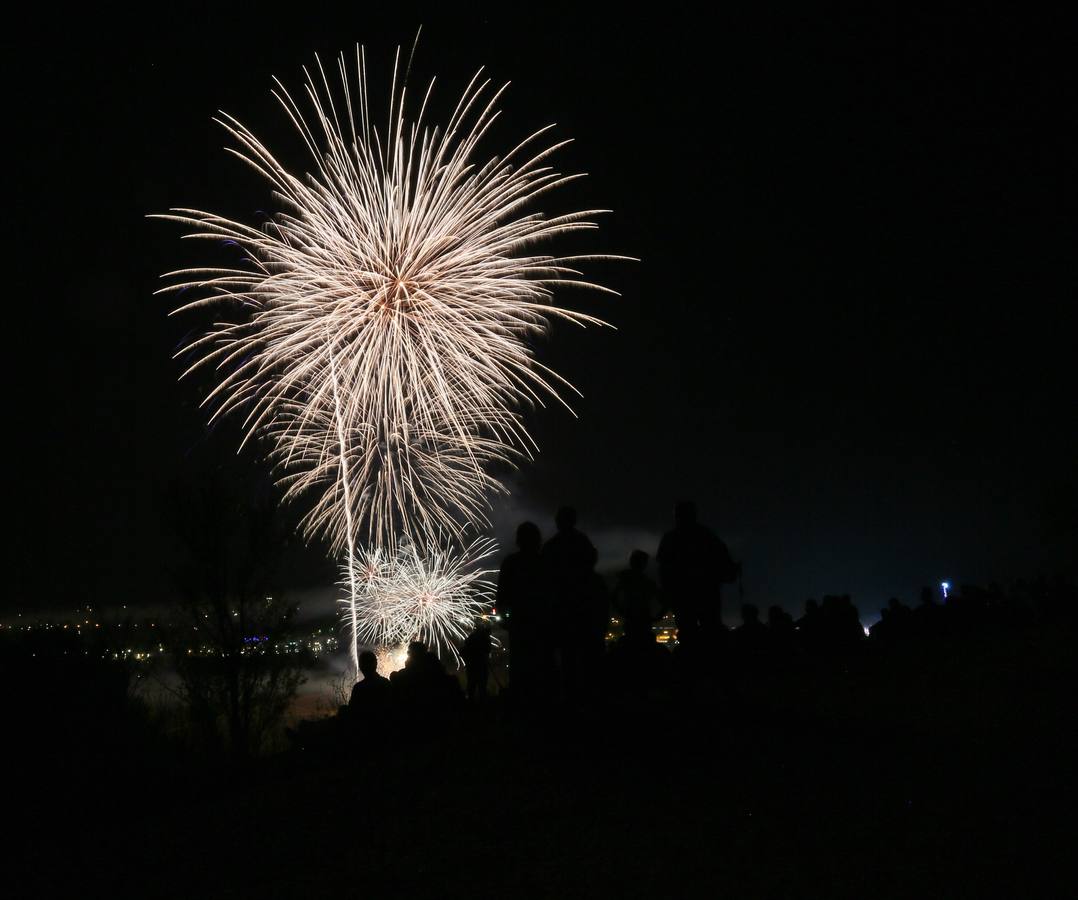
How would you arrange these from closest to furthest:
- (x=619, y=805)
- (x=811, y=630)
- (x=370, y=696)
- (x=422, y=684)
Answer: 1. (x=619, y=805)
2. (x=370, y=696)
3. (x=422, y=684)
4. (x=811, y=630)

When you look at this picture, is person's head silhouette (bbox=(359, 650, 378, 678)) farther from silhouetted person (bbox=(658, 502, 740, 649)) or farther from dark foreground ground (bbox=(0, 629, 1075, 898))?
silhouetted person (bbox=(658, 502, 740, 649))

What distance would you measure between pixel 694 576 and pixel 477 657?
4.58 metres

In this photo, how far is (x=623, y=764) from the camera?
607 centimetres

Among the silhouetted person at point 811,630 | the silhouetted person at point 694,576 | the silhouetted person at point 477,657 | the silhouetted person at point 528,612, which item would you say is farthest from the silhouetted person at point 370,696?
the silhouetted person at point 811,630

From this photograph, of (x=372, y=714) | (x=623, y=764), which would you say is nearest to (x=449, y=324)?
(x=372, y=714)

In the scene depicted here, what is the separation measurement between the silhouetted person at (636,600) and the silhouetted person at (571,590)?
75.7 inches

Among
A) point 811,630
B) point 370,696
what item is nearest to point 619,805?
point 370,696

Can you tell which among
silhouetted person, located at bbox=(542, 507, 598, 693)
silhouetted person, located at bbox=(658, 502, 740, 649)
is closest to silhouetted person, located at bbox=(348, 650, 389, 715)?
silhouetted person, located at bbox=(542, 507, 598, 693)

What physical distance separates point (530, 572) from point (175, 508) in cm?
2216

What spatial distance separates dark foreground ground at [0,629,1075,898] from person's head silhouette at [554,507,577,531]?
147 centimetres

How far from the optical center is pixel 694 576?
701 centimetres

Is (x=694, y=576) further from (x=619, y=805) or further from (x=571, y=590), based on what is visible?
(x=619, y=805)

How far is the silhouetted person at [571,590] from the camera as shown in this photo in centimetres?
700

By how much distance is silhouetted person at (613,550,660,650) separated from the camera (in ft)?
29.5
